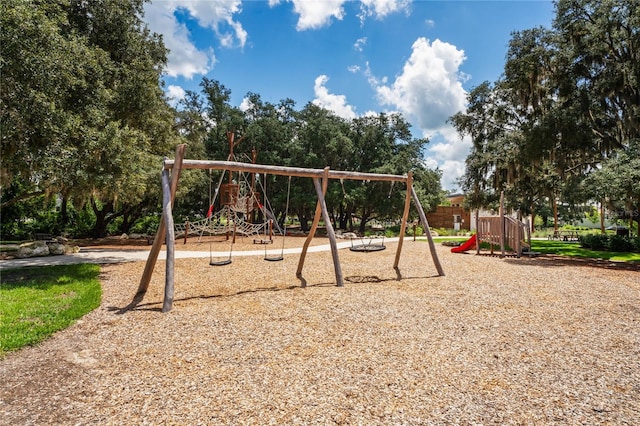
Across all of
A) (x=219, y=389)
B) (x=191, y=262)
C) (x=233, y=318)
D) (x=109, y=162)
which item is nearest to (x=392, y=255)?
(x=191, y=262)

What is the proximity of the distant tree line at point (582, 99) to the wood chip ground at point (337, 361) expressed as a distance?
6.95 metres

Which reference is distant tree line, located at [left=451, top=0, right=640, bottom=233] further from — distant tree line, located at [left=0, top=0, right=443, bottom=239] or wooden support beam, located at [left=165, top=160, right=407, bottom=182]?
distant tree line, located at [left=0, top=0, right=443, bottom=239]

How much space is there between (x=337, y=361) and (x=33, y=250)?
11168 millimetres

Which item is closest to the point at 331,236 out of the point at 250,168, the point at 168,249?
the point at 250,168

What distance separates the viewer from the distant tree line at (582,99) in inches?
405

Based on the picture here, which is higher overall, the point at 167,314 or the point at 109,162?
the point at 109,162

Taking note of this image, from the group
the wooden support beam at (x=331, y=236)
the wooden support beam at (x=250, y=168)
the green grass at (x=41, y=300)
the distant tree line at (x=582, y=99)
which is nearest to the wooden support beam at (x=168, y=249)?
the wooden support beam at (x=250, y=168)

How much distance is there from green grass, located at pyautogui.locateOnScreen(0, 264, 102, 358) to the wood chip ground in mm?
245

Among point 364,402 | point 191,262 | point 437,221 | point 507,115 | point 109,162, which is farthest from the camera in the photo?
point 437,221

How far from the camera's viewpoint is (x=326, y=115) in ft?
80.9

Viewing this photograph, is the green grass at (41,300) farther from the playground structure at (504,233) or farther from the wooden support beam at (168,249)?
the playground structure at (504,233)

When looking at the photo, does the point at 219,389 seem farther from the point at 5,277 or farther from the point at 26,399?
the point at 5,277

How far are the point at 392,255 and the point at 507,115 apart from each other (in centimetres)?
1055

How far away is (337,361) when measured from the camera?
320cm
